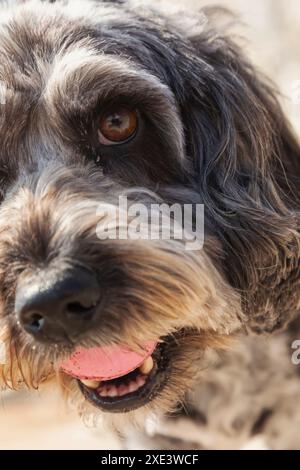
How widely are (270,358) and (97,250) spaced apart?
1.44 meters

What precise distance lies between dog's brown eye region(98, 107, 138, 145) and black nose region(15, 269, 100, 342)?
0.58 meters

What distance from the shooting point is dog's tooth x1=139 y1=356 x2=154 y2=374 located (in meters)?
2.42

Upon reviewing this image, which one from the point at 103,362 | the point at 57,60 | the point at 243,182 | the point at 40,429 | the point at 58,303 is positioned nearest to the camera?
the point at 58,303

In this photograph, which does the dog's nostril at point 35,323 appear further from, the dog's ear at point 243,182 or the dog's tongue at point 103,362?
the dog's ear at point 243,182

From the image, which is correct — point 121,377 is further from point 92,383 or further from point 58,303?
point 58,303

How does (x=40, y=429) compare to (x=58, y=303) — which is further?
(x=40, y=429)

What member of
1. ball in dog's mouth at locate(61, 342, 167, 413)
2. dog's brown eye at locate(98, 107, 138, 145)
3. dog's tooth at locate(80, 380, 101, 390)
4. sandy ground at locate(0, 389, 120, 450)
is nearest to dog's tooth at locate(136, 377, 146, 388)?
ball in dog's mouth at locate(61, 342, 167, 413)

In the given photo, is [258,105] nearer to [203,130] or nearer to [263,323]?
[203,130]

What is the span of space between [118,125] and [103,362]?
0.72 meters

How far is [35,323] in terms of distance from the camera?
2047 millimetres

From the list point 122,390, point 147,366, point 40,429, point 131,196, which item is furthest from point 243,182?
point 40,429

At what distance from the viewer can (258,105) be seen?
8.95 ft

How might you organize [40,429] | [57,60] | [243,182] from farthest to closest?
[40,429] < [243,182] < [57,60]

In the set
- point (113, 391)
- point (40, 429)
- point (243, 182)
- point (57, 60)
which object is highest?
point (57, 60)
